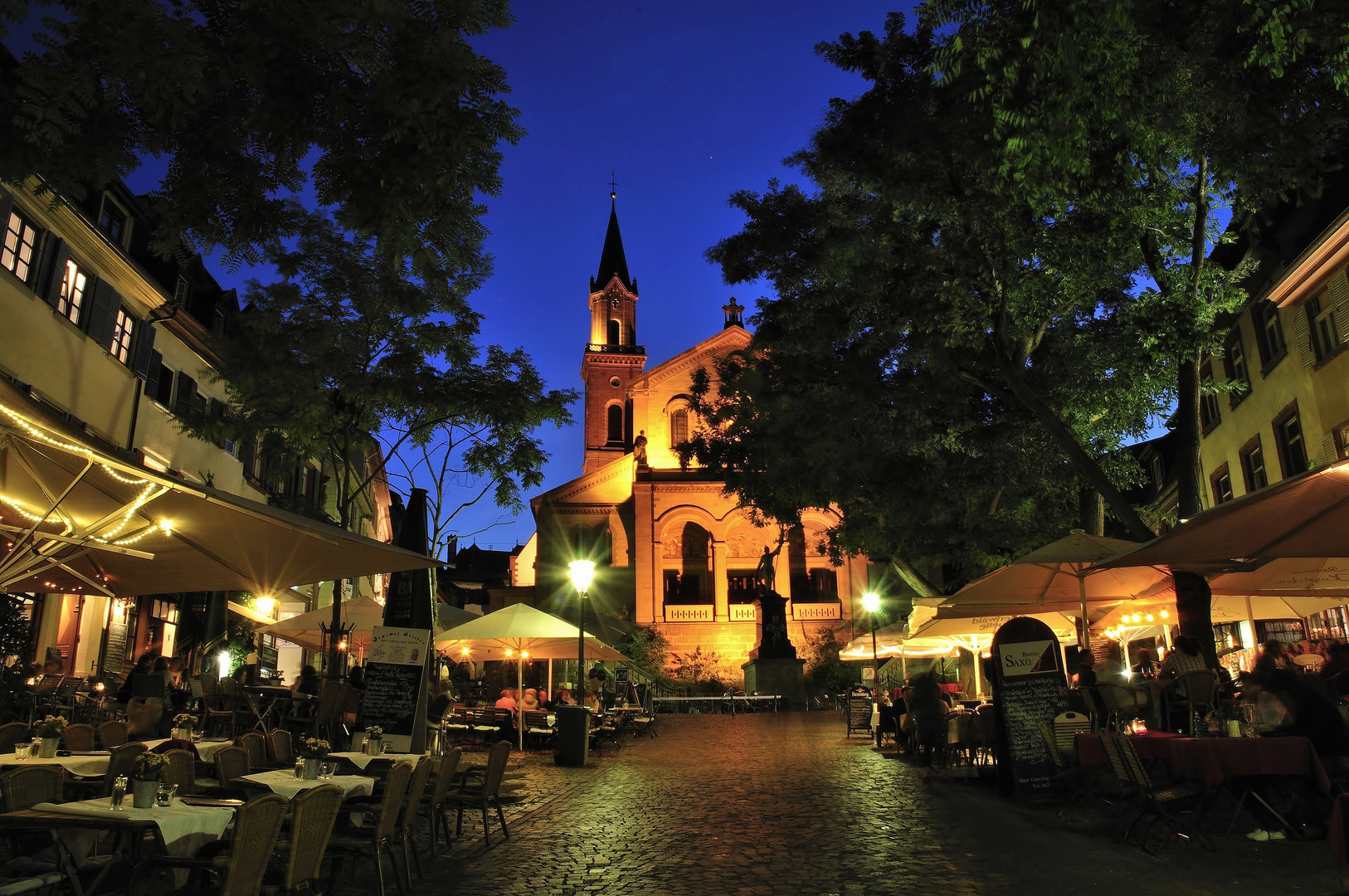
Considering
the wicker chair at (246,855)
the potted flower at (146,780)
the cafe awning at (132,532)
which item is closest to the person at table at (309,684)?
the cafe awning at (132,532)

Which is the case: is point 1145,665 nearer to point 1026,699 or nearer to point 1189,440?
point 1189,440

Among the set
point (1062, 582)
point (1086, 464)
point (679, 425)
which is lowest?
point (1062, 582)

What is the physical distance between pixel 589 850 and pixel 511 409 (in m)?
10.7

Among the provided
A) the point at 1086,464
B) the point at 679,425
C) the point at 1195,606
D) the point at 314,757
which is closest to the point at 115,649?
the point at 314,757

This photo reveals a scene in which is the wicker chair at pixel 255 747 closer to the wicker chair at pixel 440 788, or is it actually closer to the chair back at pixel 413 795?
the wicker chair at pixel 440 788

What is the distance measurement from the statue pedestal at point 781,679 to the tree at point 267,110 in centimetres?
2528

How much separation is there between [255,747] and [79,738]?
168cm

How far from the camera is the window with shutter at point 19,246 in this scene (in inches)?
563

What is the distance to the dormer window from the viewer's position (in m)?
17.2

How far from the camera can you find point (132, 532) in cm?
835

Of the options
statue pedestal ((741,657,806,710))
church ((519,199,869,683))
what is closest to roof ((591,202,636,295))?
church ((519,199,869,683))

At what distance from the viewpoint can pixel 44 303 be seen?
15234mm

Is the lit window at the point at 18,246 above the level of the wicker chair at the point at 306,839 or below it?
above

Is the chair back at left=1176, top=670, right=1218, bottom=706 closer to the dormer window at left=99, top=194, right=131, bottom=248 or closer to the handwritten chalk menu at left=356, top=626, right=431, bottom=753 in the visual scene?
the handwritten chalk menu at left=356, top=626, right=431, bottom=753
